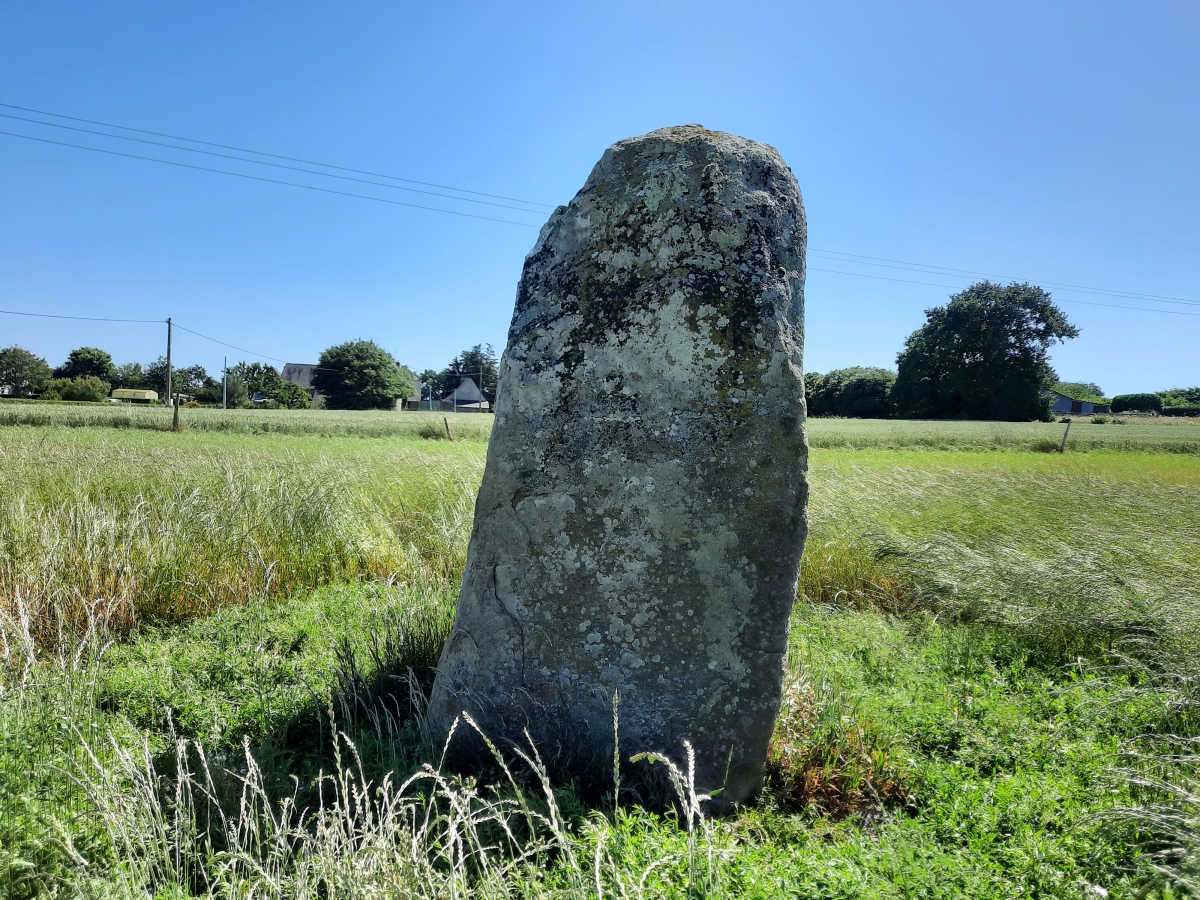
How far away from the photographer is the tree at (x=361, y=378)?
72375 mm

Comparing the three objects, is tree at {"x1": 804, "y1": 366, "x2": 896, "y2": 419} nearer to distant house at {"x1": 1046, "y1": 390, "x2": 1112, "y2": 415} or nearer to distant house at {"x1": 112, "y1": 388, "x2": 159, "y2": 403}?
distant house at {"x1": 1046, "y1": 390, "x2": 1112, "y2": 415}

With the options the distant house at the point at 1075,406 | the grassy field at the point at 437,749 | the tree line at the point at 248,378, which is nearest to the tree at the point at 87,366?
the tree line at the point at 248,378

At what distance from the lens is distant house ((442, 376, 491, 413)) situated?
84.6m

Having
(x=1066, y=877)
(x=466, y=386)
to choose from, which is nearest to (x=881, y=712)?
(x=1066, y=877)

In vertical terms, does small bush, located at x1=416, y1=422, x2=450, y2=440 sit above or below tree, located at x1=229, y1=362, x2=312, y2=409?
below

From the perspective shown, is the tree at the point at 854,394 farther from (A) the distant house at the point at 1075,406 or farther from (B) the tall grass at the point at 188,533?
(B) the tall grass at the point at 188,533

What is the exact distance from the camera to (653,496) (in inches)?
107

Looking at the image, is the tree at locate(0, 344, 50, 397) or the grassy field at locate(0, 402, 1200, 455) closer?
the grassy field at locate(0, 402, 1200, 455)

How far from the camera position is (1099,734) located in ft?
11.3

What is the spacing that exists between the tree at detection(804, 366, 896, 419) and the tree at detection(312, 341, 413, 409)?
43.6 meters

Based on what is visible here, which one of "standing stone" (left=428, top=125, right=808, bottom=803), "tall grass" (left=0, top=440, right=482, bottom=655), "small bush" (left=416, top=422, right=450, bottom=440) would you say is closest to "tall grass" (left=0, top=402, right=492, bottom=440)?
"small bush" (left=416, top=422, right=450, bottom=440)

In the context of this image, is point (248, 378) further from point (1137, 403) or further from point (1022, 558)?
point (1137, 403)

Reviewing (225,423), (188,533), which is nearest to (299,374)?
(225,423)

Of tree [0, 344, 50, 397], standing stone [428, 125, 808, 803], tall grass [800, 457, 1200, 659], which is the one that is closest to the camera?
standing stone [428, 125, 808, 803]
